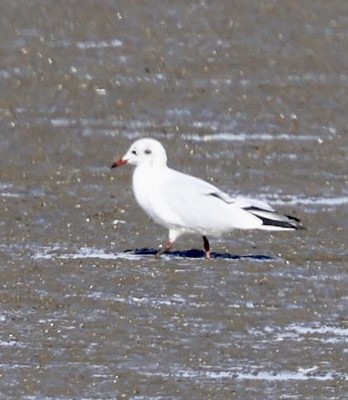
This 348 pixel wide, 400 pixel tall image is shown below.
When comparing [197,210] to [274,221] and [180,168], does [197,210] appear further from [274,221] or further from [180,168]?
[180,168]

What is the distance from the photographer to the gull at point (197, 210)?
10391 millimetres

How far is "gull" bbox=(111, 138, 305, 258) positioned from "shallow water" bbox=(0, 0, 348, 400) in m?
0.19

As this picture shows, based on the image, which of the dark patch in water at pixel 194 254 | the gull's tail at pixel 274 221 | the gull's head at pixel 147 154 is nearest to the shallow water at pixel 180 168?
the dark patch in water at pixel 194 254

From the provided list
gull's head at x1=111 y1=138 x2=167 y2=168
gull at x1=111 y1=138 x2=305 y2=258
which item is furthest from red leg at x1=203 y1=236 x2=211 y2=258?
gull's head at x1=111 y1=138 x2=167 y2=168

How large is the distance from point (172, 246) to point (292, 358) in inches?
111

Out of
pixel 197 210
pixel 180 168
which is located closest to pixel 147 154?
pixel 197 210

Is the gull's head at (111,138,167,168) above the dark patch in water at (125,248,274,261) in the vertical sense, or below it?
above

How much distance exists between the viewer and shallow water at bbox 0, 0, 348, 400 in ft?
26.4

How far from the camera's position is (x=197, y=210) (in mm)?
10508

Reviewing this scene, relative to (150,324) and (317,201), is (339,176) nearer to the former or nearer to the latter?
A: (317,201)

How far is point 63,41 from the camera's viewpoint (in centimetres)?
1634

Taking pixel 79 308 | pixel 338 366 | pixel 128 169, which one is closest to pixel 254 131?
pixel 128 169

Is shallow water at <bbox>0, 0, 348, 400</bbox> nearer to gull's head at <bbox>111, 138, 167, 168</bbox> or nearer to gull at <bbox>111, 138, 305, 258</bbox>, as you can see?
gull at <bbox>111, 138, 305, 258</bbox>

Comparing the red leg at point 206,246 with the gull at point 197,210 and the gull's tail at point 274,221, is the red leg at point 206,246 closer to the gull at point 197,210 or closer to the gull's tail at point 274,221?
the gull at point 197,210
